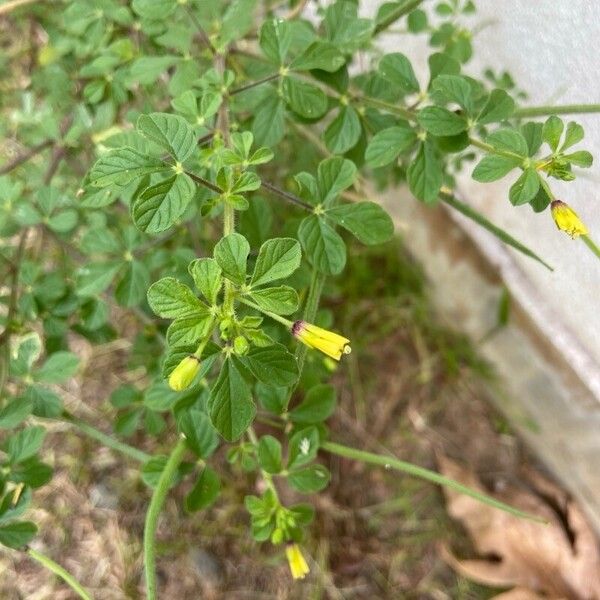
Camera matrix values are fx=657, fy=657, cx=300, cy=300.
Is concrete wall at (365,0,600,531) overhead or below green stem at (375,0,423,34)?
below

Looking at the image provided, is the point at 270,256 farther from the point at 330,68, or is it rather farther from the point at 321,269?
the point at 330,68

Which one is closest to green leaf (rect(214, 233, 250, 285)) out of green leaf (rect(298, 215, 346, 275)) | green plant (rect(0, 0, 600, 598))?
green plant (rect(0, 0, 600, 598))

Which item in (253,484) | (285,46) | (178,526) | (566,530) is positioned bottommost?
(178,526)

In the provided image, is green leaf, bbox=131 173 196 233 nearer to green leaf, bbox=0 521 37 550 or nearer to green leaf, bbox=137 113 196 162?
green leaf, bbox=137 113 196 162

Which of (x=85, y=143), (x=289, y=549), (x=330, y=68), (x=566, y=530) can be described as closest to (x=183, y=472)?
(x=289, y=549)

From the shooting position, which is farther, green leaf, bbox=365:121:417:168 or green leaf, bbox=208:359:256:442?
green leaf, bbox=365:121:417:168

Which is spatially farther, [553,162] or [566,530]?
[566,530]

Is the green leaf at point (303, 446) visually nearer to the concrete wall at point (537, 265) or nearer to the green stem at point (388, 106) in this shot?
the green stem at point (388, 106)

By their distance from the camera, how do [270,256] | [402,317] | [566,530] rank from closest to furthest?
[270,256] < [566,530] < [402,317]
